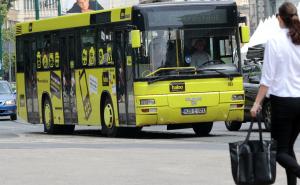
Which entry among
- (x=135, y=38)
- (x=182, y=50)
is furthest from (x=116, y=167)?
(x=182, y=50)

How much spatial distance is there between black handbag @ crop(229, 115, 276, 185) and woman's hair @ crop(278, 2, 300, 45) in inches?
29.9

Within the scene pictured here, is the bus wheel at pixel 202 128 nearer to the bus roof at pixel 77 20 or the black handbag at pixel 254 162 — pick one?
the bus roof at pixel 77 20

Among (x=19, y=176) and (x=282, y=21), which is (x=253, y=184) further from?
(x=19, y=176)

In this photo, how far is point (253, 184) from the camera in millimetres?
10273

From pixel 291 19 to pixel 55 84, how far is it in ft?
60.2

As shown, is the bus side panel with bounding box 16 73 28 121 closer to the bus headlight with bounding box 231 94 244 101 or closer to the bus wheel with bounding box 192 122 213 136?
the bus wheel with bounding box 192 122 213 136

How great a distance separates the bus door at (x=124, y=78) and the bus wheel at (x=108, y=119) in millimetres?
489

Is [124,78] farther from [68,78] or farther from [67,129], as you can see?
[67,129]

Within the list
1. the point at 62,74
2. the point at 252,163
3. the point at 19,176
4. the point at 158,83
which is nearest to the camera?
the point at 252,163

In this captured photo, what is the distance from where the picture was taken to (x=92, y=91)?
26.3 metres

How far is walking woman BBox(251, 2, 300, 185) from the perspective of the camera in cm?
1034

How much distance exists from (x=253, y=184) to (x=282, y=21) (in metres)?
1.41

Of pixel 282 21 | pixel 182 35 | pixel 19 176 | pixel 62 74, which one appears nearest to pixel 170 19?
pixel 182 35

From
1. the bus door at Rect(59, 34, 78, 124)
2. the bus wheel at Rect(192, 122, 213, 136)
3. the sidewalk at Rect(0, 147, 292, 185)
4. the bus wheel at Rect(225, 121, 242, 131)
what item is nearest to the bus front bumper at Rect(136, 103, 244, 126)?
the bus wheel at Rect(192, 122, 213, 136)
